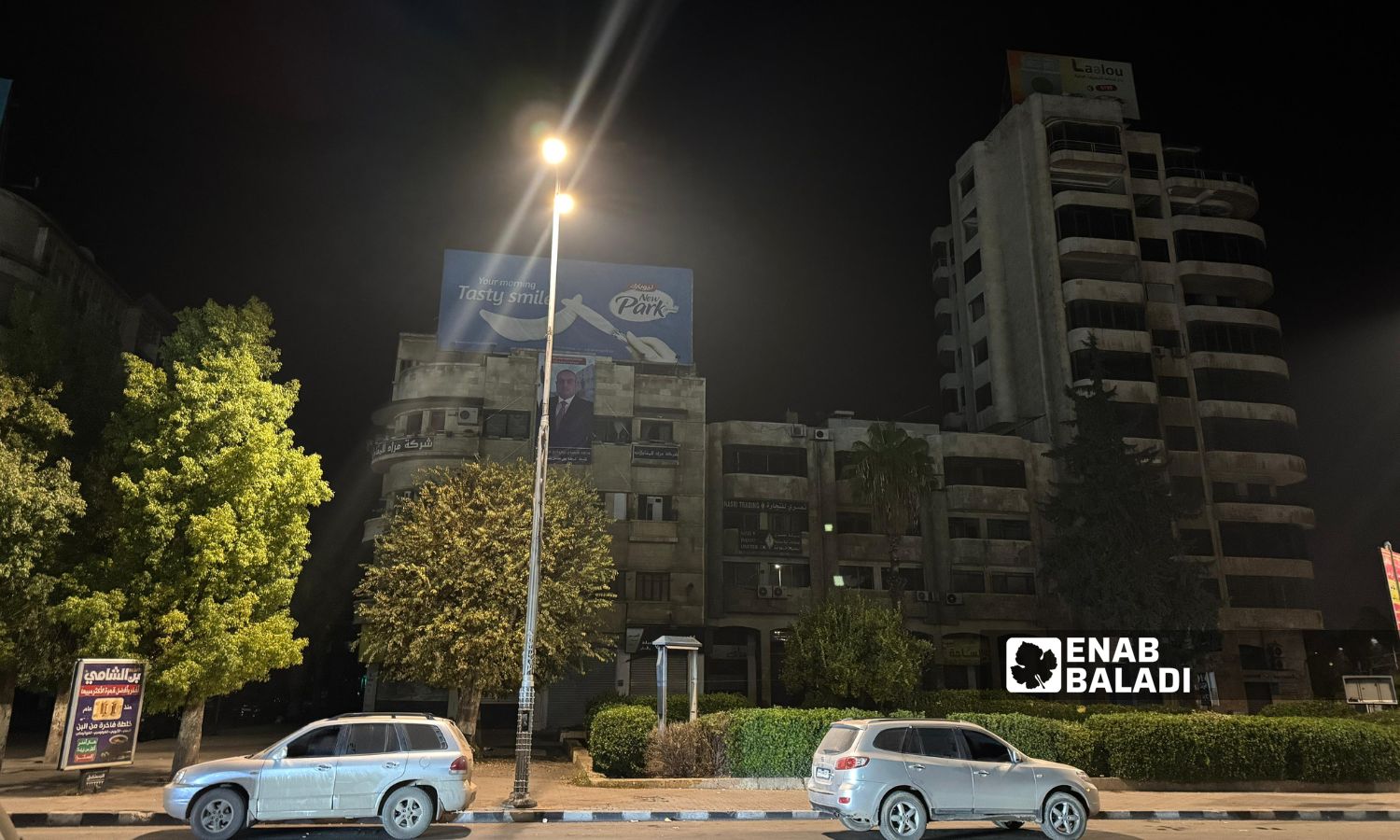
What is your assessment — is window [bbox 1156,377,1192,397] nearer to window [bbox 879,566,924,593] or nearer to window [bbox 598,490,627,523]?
window [bbox 879,566,924,593]

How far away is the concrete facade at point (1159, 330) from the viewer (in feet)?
177

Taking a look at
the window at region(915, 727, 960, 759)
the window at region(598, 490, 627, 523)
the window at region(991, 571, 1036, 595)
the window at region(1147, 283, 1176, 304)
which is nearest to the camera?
the window at region(915, 727, 960, 759)

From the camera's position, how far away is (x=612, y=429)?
50.0m

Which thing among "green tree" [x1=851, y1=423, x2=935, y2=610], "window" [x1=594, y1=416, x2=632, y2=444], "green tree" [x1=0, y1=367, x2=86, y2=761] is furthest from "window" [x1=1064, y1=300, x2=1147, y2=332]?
"green tree" [x1=0, y1=367, x2=86, y2=761]

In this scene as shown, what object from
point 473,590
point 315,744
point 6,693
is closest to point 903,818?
point 315,744

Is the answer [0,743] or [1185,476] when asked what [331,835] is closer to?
[0,743]

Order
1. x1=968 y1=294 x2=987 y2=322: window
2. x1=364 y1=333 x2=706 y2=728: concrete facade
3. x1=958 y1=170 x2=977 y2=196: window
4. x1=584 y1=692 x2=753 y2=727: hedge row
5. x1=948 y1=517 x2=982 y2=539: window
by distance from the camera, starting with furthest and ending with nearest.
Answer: x1=958 y1=170 x2=977 y2=196: window, x1=968 y1=294 x2=987 y2=322: window, x1=948 y1=517 x2=982 y2=539: window, x1=364 y1=333 x2=706 y2=728: concrete facade, x1=584 y1=692 x2=753 y2=727: hedge row

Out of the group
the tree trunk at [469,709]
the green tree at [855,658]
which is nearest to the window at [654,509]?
the green tree at [855,658]

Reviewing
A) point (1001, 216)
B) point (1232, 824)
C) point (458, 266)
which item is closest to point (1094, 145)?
point (1001, 216)

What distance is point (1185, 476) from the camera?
5603cm

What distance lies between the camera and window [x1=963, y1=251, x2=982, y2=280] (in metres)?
66.8

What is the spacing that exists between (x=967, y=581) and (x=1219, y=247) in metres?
33.2

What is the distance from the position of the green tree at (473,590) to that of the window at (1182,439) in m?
44.7

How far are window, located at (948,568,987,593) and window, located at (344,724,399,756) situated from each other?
4348 cm
